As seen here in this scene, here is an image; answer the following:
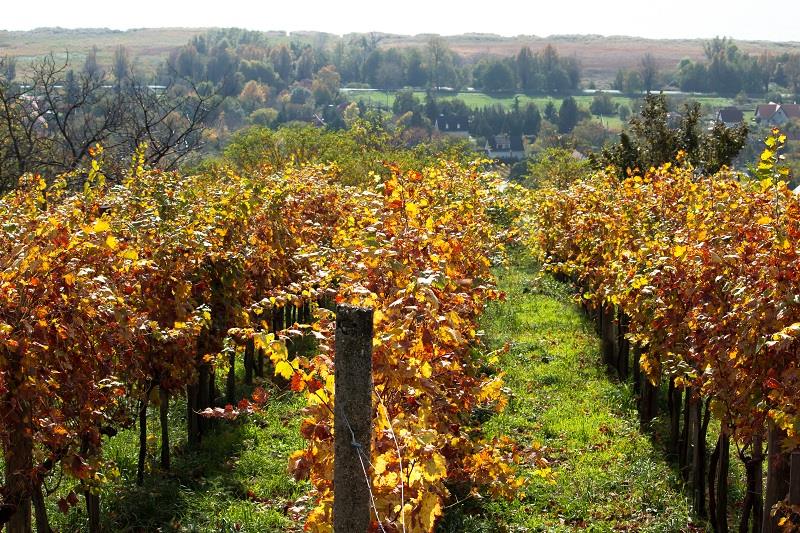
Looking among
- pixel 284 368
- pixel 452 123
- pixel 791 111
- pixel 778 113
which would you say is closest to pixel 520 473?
pixel 284 368

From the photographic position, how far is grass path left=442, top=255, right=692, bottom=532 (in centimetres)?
955

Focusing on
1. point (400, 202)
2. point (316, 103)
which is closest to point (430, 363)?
point (400, 202)

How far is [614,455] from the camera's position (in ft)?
37.9

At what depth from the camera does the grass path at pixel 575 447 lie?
9555 millimetres

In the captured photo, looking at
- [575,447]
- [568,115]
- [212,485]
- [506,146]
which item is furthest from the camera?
[568,115]

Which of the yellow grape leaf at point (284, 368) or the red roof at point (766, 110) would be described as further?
the red roof at point (766, 110)

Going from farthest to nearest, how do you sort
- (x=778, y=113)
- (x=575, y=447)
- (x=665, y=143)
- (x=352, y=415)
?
(x=778, y=113) < (x=665, y=143) < (x=575, y=447) < (x=352, y=415)

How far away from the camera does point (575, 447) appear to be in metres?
11.9

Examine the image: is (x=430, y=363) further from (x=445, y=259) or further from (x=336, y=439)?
(x=336, y=439)

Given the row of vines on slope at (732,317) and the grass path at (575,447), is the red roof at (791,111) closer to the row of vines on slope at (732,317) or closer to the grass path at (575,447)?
the grass path at (575,447)

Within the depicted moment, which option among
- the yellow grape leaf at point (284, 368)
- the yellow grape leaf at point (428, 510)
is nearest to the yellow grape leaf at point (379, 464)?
the yellow grape leaf at point (428, 510)

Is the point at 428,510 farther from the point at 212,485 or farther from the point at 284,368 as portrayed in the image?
the point at 212,485

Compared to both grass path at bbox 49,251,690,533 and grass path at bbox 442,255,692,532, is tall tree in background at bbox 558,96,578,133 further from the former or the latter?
grass path at bbox 49,251,690,533

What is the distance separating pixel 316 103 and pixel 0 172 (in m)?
160
